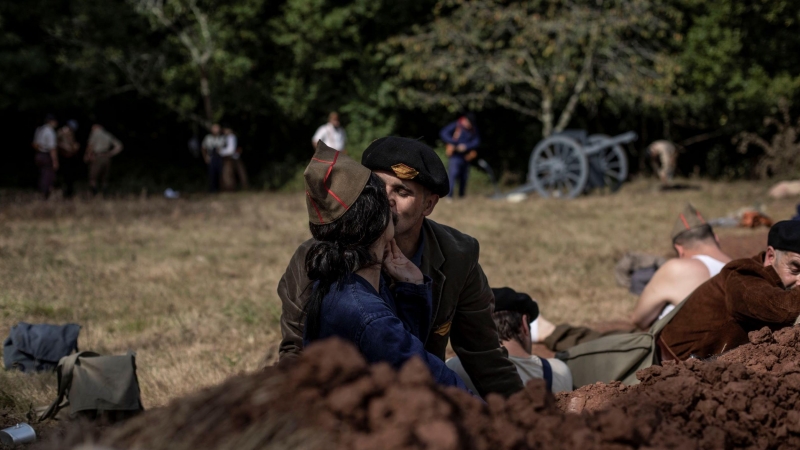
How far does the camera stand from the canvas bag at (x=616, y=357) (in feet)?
13.2

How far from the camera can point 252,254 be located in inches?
356

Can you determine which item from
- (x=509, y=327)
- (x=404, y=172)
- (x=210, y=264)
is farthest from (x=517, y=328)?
(x=210, y=264)

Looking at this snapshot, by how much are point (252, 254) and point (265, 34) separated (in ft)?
42.4

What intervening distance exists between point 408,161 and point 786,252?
1.68 m

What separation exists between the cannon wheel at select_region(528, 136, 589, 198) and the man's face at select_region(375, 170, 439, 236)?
11838mm

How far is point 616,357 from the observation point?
4.12 m

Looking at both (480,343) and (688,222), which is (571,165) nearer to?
(688,222)

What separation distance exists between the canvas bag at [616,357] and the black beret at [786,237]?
600 millimetres

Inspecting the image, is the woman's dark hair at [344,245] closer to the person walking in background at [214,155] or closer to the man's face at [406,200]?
the man's face at [406,200]

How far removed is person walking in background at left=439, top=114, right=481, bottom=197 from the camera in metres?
14.9

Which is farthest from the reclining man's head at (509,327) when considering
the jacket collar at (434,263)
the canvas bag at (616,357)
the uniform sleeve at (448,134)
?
the uniform sleeve at (448,134)

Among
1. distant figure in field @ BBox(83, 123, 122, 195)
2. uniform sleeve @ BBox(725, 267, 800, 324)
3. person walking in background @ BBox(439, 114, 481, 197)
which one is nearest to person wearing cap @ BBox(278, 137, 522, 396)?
uniform sleeve @ BBox(725, 267, 800, 324)

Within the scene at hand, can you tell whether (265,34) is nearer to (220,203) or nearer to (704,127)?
(220,203)

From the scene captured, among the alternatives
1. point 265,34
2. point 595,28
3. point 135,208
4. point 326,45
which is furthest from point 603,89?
point 135,208
